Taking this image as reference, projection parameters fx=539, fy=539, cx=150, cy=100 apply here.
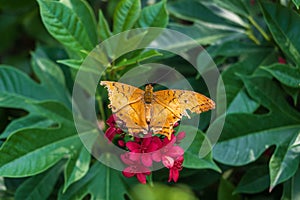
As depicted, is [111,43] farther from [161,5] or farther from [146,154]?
[146,154]

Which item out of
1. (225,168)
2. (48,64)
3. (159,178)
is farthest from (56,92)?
(225,168)

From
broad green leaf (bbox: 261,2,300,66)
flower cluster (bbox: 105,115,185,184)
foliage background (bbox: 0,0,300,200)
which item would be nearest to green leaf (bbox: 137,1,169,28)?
foliage background (bbox: 0,0,300,200)

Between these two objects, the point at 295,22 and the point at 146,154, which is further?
the point at 295,22

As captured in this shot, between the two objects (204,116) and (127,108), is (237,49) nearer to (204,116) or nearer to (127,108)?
(204,116)

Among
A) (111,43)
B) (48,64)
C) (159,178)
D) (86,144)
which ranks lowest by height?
(159,178)

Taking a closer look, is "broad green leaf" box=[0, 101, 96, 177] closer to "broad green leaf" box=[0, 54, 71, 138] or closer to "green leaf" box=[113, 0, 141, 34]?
"broad green leaf" box=[0, 54, 71, 138]

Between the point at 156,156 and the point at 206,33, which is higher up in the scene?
the point at 206,33

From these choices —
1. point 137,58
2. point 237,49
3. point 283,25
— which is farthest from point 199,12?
point 137,58
